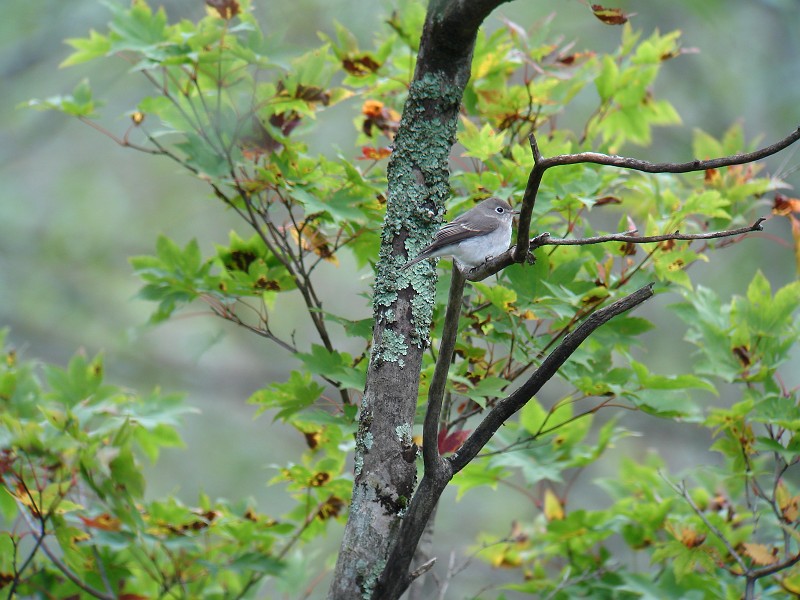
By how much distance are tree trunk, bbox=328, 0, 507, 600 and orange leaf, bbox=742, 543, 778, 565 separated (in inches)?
45.9

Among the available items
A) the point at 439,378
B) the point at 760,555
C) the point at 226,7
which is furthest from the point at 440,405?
the point at 226,7

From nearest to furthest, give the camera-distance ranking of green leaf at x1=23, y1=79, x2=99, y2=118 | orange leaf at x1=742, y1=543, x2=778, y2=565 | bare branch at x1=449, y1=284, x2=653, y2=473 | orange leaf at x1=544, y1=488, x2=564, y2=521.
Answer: bare branch at x1=449, y1=284, x2=653, y2=473 → orange leaf at x1=742, y1=543, x2=778, y2=565 → green leaf at x1=23, y1=79, x2=99, y2=118 → orange leaf at x1=544, y1=488, x2=564, y2=521

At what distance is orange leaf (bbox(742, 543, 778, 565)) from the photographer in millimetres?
2242

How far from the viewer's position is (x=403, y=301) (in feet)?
6.01

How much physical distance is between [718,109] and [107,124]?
5.70m

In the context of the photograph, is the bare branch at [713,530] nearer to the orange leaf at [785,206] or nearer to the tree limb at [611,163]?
the orange leaf at [785,206]

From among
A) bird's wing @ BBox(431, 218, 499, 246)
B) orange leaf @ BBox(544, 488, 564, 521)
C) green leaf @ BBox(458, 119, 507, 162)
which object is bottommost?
orange leaf @ BBox(544, 488, 564, 521)

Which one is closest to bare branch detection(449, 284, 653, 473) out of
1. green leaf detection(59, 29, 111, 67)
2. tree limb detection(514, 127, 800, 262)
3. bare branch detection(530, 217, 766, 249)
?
bare branch detection(530, 217, 766, 249)

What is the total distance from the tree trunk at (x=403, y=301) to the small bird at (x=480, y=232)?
0.18 m

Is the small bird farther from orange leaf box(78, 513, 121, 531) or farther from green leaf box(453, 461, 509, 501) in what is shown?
orange leaf box(78, 513, 121, 531)

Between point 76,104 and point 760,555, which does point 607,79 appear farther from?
point 76,104

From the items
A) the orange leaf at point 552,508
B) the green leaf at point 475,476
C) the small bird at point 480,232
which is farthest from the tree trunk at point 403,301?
the orange leaf at point 552,508

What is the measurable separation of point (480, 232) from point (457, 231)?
0.81 feet

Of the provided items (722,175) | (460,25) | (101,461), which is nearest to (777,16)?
(722,175)
